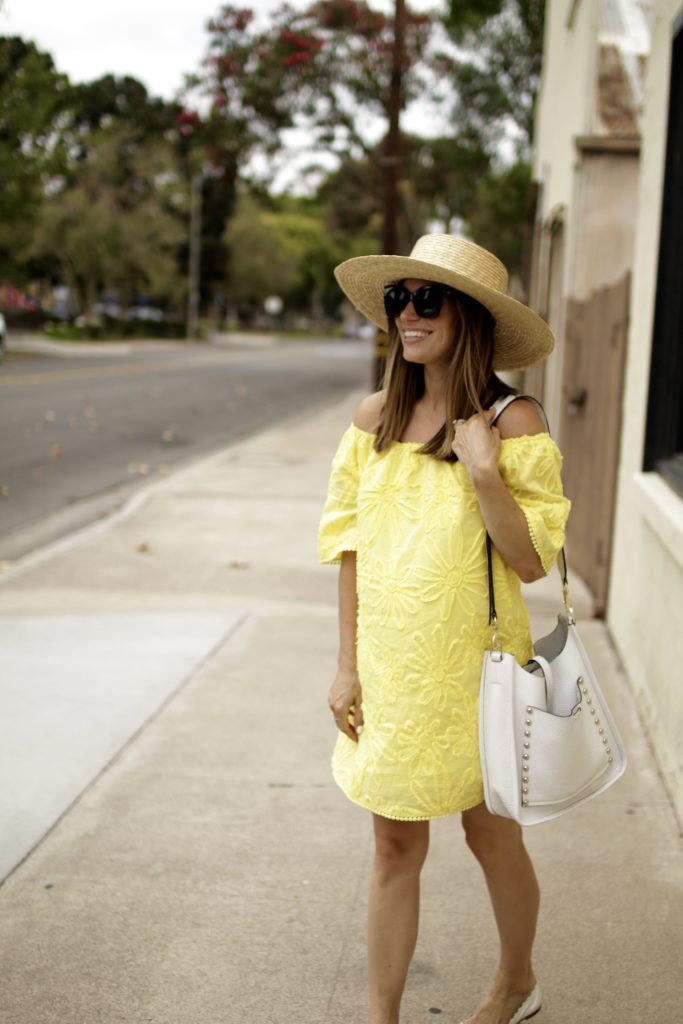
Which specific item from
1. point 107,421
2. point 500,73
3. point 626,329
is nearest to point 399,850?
point 626,329

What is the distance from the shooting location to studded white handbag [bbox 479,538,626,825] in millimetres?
2299

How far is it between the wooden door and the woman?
12.6 ft

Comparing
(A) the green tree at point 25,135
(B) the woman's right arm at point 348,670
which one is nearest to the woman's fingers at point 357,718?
(B) the woman's right arm at point 348,670

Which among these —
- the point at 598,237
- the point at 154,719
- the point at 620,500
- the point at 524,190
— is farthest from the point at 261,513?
the point at 524,190

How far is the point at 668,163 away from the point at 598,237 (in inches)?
138

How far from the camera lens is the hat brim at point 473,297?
242 centimetres

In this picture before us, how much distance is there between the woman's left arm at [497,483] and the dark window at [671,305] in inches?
102

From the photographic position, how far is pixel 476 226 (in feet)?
104

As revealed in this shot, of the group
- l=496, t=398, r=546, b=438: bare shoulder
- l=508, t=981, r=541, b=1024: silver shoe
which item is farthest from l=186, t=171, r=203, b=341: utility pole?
l=508, t=981, r=541, b=1024: silver shoe

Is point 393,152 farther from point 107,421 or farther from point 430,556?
point 430,556

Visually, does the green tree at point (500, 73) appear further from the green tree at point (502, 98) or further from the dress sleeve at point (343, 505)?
the dress sleeve at point (343, 505)

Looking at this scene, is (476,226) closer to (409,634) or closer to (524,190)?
(524,190)

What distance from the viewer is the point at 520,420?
244 cm

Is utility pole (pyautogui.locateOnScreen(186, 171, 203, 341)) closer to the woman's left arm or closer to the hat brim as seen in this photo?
the hat brim
